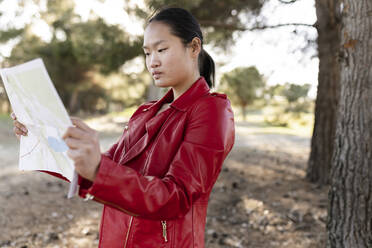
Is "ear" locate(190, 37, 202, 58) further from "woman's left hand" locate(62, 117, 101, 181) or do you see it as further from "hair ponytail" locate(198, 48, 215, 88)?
"woman's left hand" locate(62, 117, 101, 181)

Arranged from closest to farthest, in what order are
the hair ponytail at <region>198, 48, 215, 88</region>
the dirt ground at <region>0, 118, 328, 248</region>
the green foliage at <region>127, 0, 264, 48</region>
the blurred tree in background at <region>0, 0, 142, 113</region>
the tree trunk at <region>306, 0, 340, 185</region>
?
the hair ponytail at <region>198, 48, 215, 88</region> < the dirt ground at <region>0, 118, 328, 248</region> < the tree trunk at <region>306, 0, 340, 185</region> < the green foliage at <region>127, 0, 264, 48</region> < the blurred tree in background at <region>0, 0, 142, 113</region>

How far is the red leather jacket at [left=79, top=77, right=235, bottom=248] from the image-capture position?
2.73 ft

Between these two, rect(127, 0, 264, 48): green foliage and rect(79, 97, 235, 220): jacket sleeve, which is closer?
rect(79, 97, 235, 220): jacket sleeve

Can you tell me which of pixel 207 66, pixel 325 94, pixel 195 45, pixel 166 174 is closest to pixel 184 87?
pixel 195 45

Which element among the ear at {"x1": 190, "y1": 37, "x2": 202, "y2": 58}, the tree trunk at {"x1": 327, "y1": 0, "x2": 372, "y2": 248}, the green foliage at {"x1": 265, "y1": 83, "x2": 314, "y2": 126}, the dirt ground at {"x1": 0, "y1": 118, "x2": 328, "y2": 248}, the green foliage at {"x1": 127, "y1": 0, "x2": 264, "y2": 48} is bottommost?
the green foliage at {"x1": 265, "y1": 83, "x2": 314, "y2": 126}

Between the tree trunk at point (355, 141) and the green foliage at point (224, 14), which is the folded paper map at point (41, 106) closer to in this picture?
the tree trunk at point (355, 141)

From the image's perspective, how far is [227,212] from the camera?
4.14 meters

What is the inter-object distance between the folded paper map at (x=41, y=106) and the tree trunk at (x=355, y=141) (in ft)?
7.27

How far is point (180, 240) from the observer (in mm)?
1110

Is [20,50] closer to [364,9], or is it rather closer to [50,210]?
[50,210]

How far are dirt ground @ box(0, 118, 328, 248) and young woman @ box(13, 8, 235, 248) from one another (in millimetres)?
2319

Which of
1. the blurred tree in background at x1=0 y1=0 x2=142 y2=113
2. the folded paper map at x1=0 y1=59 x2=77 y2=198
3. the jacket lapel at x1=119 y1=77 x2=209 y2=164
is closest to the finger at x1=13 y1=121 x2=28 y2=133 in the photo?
the folded paper map at x1=0 y1=59 x2=77 y2=198

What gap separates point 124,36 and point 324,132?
495cm

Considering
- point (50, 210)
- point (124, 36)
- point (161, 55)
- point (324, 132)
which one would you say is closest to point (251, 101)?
point (124, 36)
